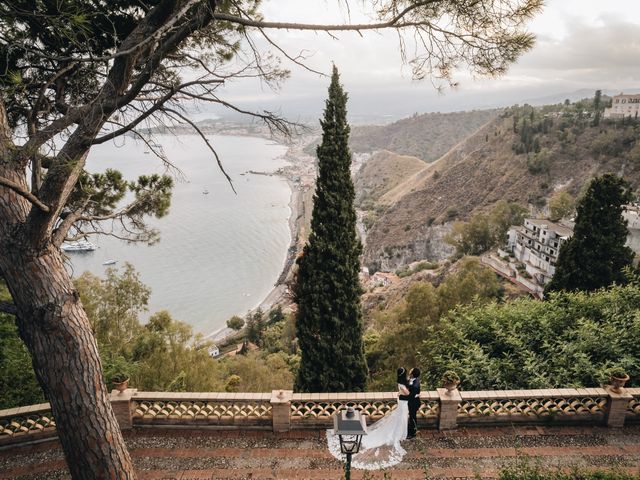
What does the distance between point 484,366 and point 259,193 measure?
11368cm

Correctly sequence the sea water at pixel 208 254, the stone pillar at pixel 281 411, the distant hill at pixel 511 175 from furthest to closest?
the distant hill at pixel 511 175
the sea water at pixel 208 254
the stone pillar at pixel 281 411

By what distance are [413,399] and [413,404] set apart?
84mm

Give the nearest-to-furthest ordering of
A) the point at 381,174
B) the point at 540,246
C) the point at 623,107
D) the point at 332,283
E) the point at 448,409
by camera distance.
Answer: the point at 448,409 < the point at 332,283 < the point at 540,246 < the point at 623,107 < the point at 381,174

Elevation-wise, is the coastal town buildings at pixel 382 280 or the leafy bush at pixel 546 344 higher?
the leafy bush at pixel 546 344

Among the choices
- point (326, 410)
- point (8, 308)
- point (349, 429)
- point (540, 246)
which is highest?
point (8, 308)

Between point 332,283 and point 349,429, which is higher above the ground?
point 349,429

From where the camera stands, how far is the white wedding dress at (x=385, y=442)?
596 cm

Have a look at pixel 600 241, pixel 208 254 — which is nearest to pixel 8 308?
pixel 600 241

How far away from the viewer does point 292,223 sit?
287 feet

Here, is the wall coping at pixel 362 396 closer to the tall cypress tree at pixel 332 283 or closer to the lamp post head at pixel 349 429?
the lamp post head at pixel 349 429

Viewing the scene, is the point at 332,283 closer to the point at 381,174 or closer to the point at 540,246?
the point at 540,246

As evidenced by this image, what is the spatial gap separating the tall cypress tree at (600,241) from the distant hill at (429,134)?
13597cm

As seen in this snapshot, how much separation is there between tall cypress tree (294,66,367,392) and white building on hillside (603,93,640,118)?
74095 millimetres

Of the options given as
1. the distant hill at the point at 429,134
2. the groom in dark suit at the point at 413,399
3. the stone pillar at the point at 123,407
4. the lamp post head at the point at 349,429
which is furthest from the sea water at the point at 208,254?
the distant hill at the point at 429,134
